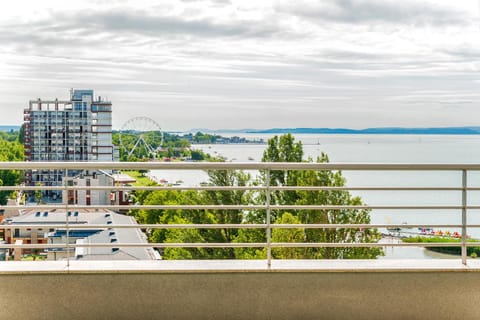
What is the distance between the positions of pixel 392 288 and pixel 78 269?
1640mm

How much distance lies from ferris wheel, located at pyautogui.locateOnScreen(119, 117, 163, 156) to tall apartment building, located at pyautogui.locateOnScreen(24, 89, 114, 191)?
67.3 inches

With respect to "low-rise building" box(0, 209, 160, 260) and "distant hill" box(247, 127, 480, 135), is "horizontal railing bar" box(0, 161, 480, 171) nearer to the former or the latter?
"low-rise building" box(0, 209, 160, 260)

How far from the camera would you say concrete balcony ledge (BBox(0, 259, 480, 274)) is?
3244 millimetres

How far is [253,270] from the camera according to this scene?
3.27m

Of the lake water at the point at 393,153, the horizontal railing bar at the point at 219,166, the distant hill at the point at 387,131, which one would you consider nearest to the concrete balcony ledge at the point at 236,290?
the horizontal railing bar at the point at 219,166

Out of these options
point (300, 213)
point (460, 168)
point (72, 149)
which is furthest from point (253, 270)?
point (72, 149)

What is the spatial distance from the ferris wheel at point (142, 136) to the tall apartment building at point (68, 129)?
171 cm

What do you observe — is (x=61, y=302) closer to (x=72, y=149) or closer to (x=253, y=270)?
(x=253, y=270)

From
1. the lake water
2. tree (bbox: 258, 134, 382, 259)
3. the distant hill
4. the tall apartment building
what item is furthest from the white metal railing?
the tall apartment building

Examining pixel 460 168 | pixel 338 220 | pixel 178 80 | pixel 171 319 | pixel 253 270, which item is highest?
pixel 178 80

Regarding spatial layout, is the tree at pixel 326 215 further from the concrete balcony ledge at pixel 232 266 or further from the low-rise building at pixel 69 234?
the concrete balcony ledge at pixel 232 266

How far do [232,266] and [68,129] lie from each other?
49429 millimetres

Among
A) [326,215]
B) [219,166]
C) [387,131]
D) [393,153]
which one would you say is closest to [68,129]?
[393,153]

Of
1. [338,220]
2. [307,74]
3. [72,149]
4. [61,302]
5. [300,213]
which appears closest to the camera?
[61,302]
